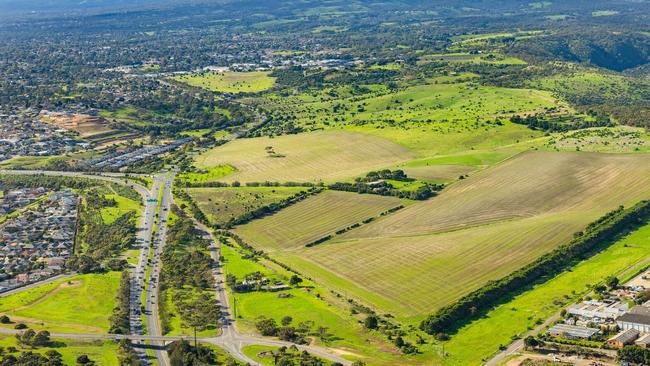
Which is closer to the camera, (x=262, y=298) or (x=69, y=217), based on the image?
(x=262, y=298)

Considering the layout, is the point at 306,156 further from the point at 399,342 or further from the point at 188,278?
the point at 399,342

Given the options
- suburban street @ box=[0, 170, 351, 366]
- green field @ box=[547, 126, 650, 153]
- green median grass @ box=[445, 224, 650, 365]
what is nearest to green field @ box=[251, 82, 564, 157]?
green field @ box=[547, 126, 650, 153]

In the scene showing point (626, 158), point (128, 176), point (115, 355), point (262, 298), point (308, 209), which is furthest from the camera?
point (128, 176)

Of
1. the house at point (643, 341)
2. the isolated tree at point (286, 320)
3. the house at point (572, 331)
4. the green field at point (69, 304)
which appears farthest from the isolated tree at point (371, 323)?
the green field at point (69, 304)

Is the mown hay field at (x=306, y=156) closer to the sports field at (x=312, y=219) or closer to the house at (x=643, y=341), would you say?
the sports field at (x=312, y=219)

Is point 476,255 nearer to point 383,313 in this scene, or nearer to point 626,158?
point 383,313

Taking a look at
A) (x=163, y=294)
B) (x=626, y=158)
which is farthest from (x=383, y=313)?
(x=626, y=158)
